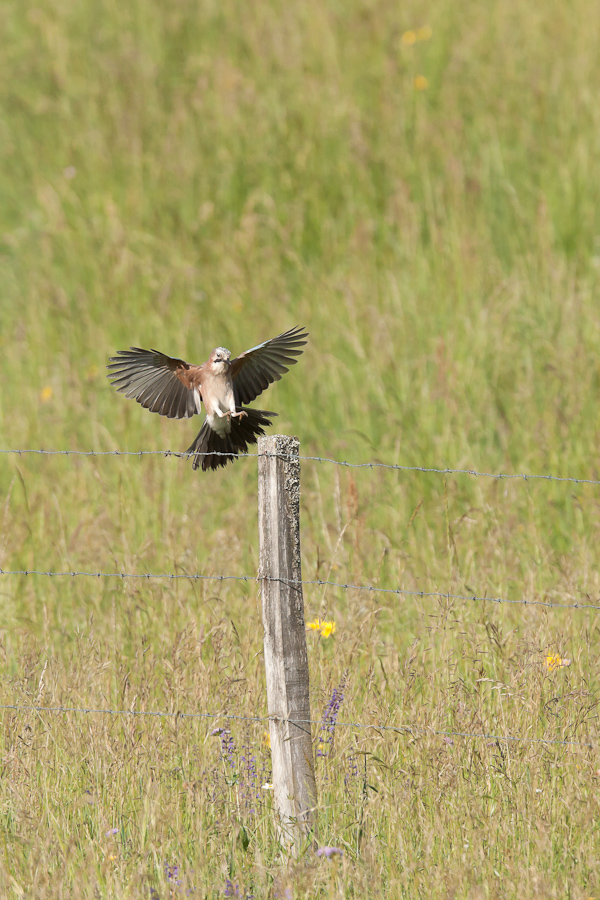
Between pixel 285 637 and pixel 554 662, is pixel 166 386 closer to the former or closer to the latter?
pixel 285 637

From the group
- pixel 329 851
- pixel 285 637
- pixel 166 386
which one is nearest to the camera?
pixel 329 851

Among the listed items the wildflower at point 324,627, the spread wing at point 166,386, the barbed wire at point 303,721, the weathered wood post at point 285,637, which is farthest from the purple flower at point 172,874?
the spread wing at point 166,386

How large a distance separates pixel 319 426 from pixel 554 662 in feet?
9.61

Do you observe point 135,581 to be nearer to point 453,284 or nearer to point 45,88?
point 453,284

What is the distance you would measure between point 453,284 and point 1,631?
146 inches

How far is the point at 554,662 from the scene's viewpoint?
3.67 m

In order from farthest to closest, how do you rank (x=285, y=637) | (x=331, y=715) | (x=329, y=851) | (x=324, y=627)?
(x=324, y=627) < (x=331, y=715) < (x=285, y=637) < (x=329, y=851)

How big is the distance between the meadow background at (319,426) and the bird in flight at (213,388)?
1.99 ft

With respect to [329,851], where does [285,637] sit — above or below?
above

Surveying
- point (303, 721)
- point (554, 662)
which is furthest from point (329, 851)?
point (554, 662)

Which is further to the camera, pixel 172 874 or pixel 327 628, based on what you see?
pixel 327 628

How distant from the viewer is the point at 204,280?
7520mm

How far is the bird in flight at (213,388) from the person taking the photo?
3.87 meters

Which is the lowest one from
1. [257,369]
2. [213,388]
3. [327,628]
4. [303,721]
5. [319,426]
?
[303,721]
